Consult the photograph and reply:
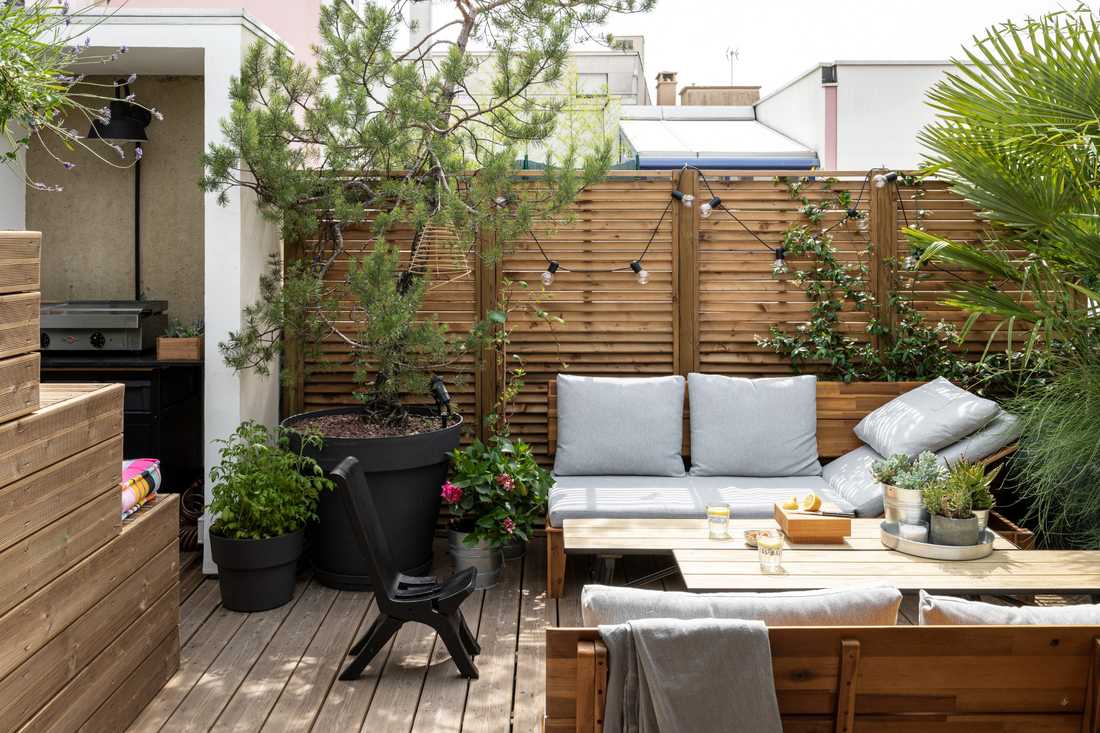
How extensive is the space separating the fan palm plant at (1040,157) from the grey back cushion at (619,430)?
1525 millimetres

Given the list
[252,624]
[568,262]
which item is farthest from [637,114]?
[252,624]

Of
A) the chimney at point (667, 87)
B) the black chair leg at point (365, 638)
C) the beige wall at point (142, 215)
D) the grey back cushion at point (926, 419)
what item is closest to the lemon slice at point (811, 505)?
the grey back cushion at point (926, 419)

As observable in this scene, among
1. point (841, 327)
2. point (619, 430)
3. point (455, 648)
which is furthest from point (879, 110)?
point (455, 648)

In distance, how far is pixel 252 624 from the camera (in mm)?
4184

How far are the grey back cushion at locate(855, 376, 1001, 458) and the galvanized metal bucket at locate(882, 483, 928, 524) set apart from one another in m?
0.69

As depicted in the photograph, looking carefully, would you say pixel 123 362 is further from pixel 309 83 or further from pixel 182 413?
pixel 309 83

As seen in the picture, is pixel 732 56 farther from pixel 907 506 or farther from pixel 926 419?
pixel 907 506

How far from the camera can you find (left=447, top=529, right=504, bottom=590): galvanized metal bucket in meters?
4.68

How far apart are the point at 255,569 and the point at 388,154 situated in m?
1.95

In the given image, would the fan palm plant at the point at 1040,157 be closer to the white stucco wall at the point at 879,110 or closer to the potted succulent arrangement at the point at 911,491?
the potted succulent arrangement at the point at 911,491

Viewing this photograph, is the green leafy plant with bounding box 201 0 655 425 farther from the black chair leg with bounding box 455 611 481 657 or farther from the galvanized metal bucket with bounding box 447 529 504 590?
the black chair leg with bounding box 455 611 481 657

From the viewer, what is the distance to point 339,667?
3.74 meters

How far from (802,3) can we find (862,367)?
44.4 feet

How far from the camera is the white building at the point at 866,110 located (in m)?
12.2
